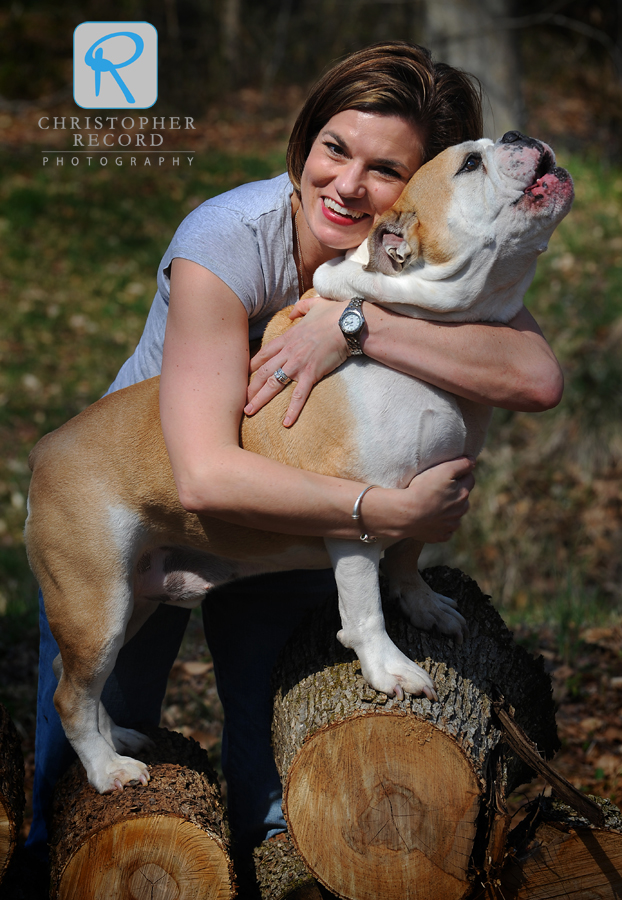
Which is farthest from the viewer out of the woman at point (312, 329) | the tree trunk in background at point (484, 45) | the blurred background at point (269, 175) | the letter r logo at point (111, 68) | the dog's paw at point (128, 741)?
the tree trunk in background at point (484, 45)

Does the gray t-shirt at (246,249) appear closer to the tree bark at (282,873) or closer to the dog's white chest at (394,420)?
the dog's white chest at (394,420)

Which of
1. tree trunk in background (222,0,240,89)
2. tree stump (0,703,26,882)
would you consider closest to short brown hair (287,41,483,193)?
tree stump (0,703,26,882)

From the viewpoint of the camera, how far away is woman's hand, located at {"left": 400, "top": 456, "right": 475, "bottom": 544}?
7.17 ft

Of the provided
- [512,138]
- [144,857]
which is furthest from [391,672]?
[512,138]

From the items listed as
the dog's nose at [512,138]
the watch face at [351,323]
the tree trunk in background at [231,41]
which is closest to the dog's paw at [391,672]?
the watch face at [351,323]

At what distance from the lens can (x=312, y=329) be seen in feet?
7.38

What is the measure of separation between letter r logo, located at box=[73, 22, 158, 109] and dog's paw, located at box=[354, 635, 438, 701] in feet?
13.2

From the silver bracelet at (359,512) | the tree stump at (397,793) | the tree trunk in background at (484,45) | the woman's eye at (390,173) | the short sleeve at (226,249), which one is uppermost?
the tree trunk in background at (484,45)

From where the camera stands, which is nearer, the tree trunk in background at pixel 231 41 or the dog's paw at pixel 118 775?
the dog's paw at pixel 118 775

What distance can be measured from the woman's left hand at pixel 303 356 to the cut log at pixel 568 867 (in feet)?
4.51

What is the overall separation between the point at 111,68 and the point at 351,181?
3455 millimetres

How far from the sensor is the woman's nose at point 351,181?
2.27m

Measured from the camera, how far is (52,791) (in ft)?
8.50

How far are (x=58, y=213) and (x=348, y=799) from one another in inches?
343
